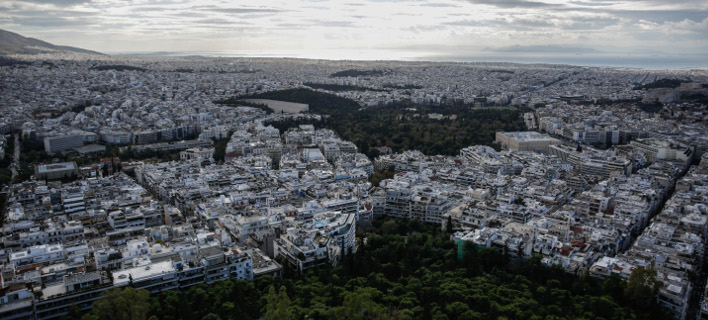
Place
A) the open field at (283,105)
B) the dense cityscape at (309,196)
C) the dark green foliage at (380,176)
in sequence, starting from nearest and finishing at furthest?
the dense cityscape at (309,196)
the dark green foliage at (380,176)
the open field at (283,105)

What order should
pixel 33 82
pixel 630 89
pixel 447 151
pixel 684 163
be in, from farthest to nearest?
pixel 630 89
pixel 33 82
pixel 447 151
pixel 684 163

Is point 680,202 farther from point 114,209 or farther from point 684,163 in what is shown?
point 114,209

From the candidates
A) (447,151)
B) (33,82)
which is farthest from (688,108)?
(33,82)

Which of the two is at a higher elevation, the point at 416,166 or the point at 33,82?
the point at 33,82

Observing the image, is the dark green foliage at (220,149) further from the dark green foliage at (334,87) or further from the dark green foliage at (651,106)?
the dark green foliage at (651,106)

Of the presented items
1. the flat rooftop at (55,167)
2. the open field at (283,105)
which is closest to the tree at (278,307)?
the flat rooftop at (55,167)

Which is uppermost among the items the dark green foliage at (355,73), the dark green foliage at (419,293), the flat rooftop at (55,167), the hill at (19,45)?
the hill at (19,45)
